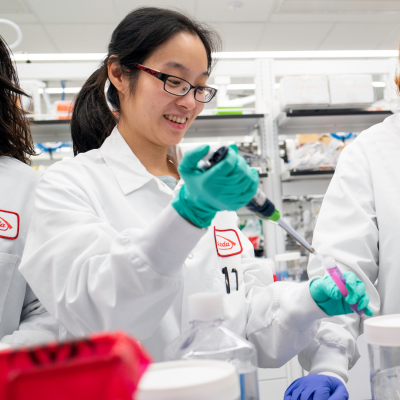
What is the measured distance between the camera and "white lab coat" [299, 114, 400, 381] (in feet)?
3.50

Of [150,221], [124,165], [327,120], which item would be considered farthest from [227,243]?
[327,120]

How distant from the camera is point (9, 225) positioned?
3.80ft

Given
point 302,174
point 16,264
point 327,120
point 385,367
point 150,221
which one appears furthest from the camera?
point 327,120

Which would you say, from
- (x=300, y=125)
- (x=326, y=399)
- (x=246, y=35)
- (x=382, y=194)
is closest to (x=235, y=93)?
(x=246, y=35)

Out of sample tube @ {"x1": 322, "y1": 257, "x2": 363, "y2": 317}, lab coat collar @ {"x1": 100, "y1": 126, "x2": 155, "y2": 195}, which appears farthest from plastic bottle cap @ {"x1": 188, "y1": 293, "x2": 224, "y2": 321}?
lab coat collar @ {"x1": 100, "y1": 126, "x2": 155, "y2": 195}

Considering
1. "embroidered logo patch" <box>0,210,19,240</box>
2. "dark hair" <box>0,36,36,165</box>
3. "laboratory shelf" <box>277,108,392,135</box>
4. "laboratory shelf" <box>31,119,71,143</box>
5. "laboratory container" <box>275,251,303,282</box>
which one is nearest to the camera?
"embroidered logo patch" <box>0,210,19,240</box>

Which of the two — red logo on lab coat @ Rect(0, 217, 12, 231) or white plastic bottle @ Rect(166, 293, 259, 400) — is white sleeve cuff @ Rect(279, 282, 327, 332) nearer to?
white plastic bottle @ Rect(166, 293, 259, 400)

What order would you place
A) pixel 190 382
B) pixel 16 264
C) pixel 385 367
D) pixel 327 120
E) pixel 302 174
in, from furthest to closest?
1. pixel 327 120
2. pixel 302 174
3. pixel 16 264
4. pixel 385 367
5. pixel 190 382

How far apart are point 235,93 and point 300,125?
430 cm

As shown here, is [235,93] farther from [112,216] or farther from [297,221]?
[112,216]

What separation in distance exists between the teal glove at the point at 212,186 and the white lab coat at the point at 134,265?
0.03 meters

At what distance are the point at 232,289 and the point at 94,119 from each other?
684 millimetres

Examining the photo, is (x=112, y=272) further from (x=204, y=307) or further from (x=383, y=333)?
(x=383, y=333)

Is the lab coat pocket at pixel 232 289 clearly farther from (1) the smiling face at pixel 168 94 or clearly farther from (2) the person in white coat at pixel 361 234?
(1) the smiling face at pixel 168 94
